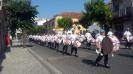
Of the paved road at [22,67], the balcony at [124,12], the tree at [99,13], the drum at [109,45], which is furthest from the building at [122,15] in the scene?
the drum at [109,45]

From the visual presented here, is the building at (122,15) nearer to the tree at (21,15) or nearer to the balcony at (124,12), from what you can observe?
the balcony at (124,12)

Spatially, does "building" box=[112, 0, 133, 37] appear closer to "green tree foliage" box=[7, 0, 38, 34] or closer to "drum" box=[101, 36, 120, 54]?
"green tree foliage" box=[7, 0, 38, 34]

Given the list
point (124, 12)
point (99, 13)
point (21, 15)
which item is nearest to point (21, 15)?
point (21, 15)

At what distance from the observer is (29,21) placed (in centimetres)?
4947

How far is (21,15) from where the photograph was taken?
49.3 meters

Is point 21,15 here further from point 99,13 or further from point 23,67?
point 23,67

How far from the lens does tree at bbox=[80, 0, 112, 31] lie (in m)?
69.1

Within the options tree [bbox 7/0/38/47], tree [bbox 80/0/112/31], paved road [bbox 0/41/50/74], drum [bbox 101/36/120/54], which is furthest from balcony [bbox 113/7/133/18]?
drum [bbox 101/36/120/54]

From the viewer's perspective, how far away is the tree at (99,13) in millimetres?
69113

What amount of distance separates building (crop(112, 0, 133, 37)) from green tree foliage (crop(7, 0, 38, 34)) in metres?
16.8

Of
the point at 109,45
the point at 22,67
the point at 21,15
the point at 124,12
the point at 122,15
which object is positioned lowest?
the point at 22,67

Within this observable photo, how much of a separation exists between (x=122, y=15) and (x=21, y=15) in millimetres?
19793

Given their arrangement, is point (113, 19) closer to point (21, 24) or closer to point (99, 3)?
point (99, 3)

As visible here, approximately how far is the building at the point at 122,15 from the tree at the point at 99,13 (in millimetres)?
1197
